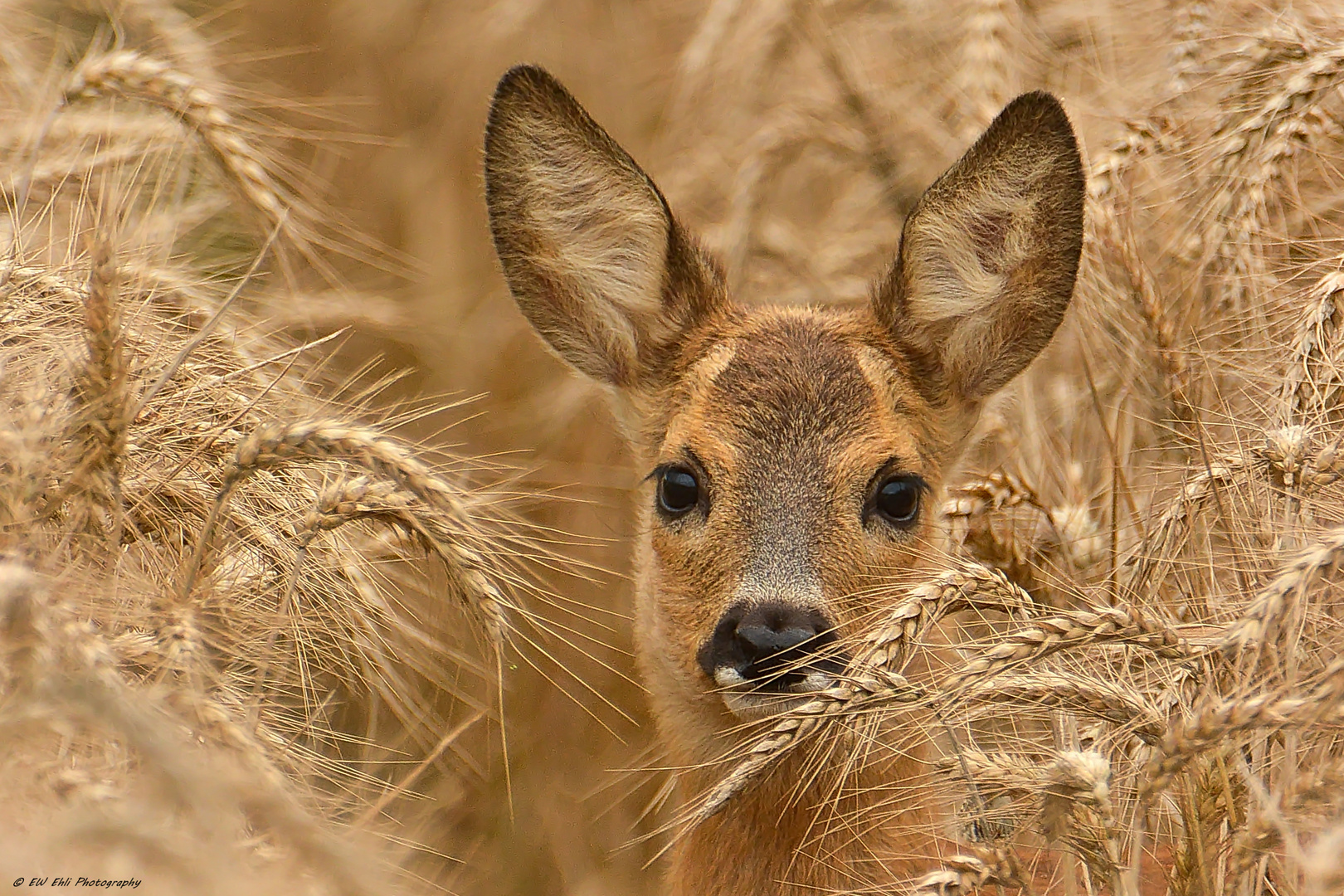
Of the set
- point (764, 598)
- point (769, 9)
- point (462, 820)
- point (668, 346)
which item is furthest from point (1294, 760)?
point (769, 9)

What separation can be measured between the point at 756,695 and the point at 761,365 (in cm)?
102

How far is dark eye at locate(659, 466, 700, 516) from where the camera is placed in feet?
12.7

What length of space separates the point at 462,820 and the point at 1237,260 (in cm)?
307

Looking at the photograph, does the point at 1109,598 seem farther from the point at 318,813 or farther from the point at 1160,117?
the point at 318,813

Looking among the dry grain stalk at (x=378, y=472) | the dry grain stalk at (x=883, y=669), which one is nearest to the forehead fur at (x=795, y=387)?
the dry grain stalk at (x=883, y=669)

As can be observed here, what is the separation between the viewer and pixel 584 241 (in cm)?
425

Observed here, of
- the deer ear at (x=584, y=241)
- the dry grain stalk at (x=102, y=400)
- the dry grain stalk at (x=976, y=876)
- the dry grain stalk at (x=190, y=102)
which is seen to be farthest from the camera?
the deer ear at (x=584, y=241)

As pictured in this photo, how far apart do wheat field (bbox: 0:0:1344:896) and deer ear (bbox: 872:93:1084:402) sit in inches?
9.8

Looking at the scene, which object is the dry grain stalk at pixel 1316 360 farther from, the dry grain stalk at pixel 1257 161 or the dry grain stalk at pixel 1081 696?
the dry grain stalk at pixel 1081 696

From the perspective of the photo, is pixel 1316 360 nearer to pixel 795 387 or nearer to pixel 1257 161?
pixel 1257 161

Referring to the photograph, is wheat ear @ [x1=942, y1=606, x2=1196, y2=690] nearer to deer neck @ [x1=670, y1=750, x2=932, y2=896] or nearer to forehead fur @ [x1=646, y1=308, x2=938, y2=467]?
deer neck @ [x1=670, y1=750, x2=932, y2=896]

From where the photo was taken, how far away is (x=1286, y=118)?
3.83 metres

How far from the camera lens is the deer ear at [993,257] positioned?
3.72 m

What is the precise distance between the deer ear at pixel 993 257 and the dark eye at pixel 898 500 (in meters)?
0.43
